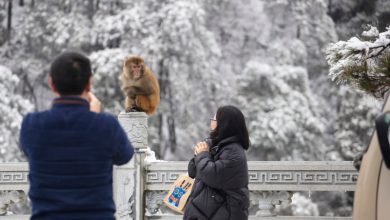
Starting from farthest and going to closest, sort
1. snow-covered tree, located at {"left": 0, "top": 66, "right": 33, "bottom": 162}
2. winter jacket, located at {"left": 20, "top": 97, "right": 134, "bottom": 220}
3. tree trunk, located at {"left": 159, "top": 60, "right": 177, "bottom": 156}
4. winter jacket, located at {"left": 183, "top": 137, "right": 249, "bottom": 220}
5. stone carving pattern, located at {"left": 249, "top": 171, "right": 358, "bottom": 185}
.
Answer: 1. tree trunk, located at {"left": 159, "top": 60, "right": 177, "bottom": 156}
2. snow-covered tree, located at {"left": 0, "top": 66, "right": 33, "bottom": 162}
3. stone carving pattern, located at {"left": 249, "top": 171, "right": 358, "bottom": 185}
4. winter jacket, located at {"left": 183, "top": 137, "right": 249, "bottom": 220}
5. winter jacket, located at {"left": 20, "top": 97, "right": 134, "bottom": 220}

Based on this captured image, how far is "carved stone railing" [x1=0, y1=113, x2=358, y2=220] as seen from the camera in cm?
653

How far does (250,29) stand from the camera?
679 inches

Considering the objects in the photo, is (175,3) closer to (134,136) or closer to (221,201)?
(134,136)

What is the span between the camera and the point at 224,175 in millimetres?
5023

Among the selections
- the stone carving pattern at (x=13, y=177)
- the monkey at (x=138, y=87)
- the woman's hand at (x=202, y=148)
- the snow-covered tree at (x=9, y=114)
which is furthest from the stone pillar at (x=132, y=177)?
the snow-covered tree at (x=9, y=114)

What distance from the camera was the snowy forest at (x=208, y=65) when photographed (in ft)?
49.4

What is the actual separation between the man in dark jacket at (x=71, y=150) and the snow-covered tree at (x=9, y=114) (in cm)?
1033

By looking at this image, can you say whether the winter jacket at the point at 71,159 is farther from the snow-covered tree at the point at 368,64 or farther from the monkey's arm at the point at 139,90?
the monkey's arm at the point at 139,90

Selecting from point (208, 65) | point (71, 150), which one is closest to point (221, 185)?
point (71, 150)

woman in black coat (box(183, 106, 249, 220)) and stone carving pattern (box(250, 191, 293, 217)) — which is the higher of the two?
woman in black coat (box(183, 106, 249, 220))

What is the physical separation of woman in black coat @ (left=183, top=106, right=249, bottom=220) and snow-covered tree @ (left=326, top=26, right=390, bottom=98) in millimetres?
750

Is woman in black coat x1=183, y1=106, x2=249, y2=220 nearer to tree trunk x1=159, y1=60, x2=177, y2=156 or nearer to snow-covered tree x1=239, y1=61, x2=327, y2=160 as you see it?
snow-covered tree x1=239, y1=61, x2=327, y2=160

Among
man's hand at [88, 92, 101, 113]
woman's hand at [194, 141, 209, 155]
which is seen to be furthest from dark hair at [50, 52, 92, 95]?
woman's hand at [194, 141, 209, 155]

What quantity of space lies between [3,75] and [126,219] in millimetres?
8147
